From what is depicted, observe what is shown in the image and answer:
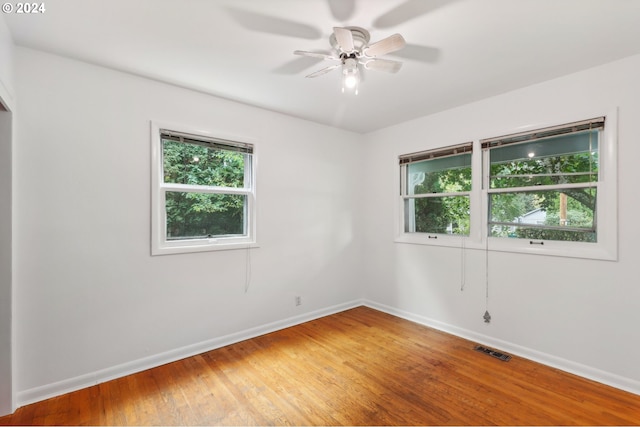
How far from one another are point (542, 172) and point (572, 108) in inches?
23.0

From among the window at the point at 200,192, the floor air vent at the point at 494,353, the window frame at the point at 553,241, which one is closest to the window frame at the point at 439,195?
the window frame at the point at 553,241

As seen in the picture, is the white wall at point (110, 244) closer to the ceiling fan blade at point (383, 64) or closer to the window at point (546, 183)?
the ceiling fan blade at point (383, 64)

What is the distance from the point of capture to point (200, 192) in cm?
294

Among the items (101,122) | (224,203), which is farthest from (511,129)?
(101,122)

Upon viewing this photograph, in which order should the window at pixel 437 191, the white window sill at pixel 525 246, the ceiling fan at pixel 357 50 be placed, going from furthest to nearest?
the window at pixel 437 191, the white window sill at pixel 525 246, the ceiling fan at pixel 357 50

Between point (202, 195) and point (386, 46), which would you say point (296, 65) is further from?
point (202, 195)

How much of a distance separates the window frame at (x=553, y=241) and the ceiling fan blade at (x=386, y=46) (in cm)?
180

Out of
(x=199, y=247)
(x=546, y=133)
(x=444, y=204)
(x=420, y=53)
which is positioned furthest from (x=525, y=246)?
(x=199, y=247)

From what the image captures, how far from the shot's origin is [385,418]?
1.96 meters

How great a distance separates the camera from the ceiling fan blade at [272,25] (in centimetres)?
177

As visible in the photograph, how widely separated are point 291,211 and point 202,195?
1063mm

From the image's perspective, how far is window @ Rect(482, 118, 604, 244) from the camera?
99.3 inches

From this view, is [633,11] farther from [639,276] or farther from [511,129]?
[639,276]

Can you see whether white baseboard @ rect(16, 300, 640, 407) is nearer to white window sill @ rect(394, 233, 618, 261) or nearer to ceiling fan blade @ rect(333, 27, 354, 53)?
white window sill @ rect(394, 233, 618, 261)
